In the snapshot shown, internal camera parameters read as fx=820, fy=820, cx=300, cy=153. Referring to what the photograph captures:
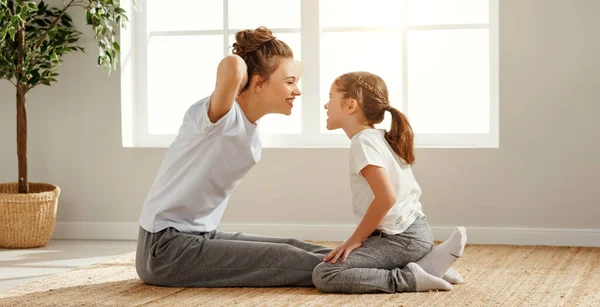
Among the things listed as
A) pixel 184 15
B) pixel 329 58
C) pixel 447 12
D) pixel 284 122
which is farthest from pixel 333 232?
pixel 184 15

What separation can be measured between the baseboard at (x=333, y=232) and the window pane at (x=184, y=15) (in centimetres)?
101

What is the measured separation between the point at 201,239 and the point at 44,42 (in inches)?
69.6

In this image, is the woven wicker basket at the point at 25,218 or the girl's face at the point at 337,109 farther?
the woven wicker basket at the point at 25,218

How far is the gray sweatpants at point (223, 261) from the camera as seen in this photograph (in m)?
→ 2.45

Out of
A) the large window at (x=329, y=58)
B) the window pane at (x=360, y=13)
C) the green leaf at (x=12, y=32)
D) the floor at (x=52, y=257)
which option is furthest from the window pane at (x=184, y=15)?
the floor at (x=52, y=257)

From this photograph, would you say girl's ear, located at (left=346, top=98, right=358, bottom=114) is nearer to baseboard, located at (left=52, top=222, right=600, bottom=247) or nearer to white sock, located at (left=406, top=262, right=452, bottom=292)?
white sock, located at (left=406, top=262, right=452, bottom=292)

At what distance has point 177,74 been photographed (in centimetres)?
418

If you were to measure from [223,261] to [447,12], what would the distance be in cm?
196

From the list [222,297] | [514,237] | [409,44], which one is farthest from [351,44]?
[222,297]

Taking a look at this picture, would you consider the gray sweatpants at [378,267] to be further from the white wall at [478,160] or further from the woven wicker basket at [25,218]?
the woven wicker basket at [25,218]

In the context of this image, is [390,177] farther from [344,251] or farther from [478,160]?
[478,160]

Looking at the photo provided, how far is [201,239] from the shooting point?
2490mm

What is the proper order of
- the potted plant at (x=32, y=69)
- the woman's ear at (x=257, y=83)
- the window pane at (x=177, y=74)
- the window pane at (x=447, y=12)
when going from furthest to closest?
the window pane at (x=177, y=74)
the window pane at (x=447, y=12)
the potted plant at (x=32, y=69)
the woman's ear at (x=257, y=83)

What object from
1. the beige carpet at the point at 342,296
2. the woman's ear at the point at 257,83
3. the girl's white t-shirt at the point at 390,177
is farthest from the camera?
the woman's ear at the point at 257,83
